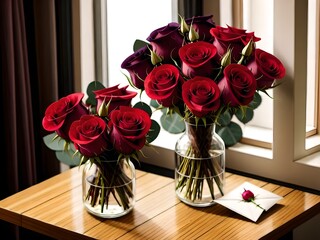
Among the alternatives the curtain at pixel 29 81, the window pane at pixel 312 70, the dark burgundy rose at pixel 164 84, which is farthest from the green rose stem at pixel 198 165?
the curtain at pixel 29 81

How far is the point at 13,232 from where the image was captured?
7.63ft

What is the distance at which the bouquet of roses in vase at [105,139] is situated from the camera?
5.85ft

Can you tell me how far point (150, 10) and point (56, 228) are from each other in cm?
104

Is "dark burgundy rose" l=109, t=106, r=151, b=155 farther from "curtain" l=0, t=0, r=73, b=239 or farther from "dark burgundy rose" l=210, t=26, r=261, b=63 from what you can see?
"curtain" l=0, t=0, r=73, b=239

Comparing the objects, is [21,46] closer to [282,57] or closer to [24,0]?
[24,0]

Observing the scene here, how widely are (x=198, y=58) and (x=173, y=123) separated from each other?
1.92 feet

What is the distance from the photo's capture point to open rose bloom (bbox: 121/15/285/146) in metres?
1.77

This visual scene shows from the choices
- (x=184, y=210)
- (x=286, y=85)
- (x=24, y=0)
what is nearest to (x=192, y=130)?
(x=184, y=210)

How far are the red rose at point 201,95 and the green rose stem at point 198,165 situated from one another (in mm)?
143

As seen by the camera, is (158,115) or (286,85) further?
(158,115)

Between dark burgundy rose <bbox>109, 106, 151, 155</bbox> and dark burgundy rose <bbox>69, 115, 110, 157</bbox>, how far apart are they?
3cm

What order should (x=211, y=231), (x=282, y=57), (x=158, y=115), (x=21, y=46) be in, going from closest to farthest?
(x=211, y=231)
(x=282, y=57)
(x=21, y=46)
(x=158, y=115)

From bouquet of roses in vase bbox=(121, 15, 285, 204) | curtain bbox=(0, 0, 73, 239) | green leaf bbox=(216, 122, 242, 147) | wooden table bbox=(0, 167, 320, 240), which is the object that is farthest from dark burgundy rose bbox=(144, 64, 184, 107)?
curtain bbox=(0, 0, 73, 239)

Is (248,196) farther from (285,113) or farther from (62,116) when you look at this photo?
(62,116)
